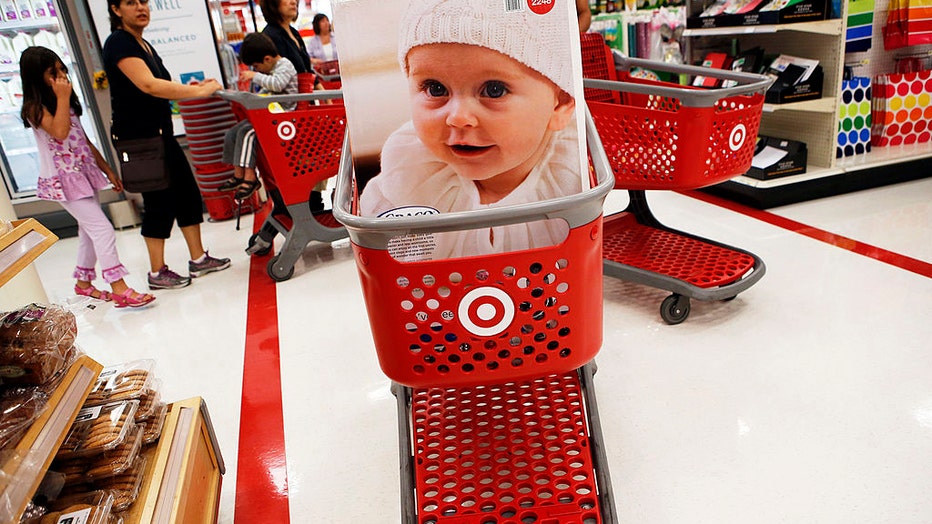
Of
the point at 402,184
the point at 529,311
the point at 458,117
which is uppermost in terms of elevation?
the point at 458,117

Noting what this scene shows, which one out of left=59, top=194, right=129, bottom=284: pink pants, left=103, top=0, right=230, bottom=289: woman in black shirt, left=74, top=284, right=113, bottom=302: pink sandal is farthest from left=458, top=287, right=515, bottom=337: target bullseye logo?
left=74, top=284, right=113, bottom=302: pink sandal

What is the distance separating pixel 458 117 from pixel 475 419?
894mm

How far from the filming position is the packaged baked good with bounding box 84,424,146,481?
4.43 feet

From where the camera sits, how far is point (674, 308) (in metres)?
2.46

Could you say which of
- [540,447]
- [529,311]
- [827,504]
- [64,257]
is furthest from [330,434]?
[64,257]

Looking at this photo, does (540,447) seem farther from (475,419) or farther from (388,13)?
(388,13)

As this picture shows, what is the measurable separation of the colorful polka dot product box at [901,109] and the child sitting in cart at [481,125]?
3776 mm

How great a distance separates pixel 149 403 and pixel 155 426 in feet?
0.21

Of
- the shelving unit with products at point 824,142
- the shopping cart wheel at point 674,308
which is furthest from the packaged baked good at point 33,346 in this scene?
the shelving unit with products at point 824,142

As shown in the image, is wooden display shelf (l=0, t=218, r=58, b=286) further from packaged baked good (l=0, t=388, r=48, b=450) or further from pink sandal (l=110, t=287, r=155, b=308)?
pink sandal (l=110, t=287, r=155, b=308)

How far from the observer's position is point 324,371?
2379 mm

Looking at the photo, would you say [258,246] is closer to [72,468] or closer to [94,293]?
[94,293]

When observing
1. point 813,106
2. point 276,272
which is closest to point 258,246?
point 276,272

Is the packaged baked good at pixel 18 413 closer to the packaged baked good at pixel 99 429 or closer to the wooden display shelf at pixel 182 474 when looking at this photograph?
the packaged baked good at pixel 99 429
